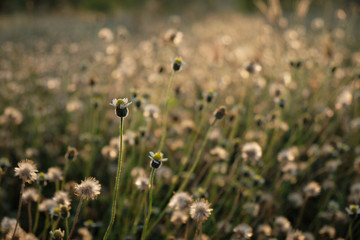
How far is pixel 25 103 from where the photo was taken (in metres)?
3.59

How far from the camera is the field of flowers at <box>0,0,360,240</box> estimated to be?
1.80 m

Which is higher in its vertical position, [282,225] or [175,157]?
[175,157]

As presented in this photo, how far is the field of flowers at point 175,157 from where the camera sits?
5.90 ft

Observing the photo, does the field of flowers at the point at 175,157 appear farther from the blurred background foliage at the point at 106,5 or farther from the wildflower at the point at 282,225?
the blurred background foliage at the point at 106,5

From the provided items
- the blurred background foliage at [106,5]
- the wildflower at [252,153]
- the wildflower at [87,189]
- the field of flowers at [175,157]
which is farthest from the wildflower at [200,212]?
the blurred background foliage at [106,5]

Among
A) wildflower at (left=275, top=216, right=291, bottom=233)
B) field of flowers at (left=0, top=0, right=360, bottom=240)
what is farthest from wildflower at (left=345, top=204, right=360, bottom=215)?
wildflower at (left=275, top=216, right=291, bottom=233)

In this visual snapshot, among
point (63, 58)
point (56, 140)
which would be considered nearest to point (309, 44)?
point (63, 58)

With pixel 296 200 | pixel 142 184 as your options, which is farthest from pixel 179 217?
pixel 296 200

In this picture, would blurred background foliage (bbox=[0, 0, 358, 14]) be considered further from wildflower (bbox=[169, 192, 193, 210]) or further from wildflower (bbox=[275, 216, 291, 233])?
wildflower (bbox=[169, 192, 193, 210])

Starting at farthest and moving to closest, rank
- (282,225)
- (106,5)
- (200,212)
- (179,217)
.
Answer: (106,5) < (282,225) < (179,217) < (200,212)

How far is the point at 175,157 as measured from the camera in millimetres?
3148

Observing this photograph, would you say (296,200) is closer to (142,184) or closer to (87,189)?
(142,184)

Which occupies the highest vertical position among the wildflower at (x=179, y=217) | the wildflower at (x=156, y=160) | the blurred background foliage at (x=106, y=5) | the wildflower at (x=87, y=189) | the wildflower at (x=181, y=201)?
the blurred background foliage at (x=106, y=5)

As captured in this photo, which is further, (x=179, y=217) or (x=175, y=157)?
(x=175, y=157)
